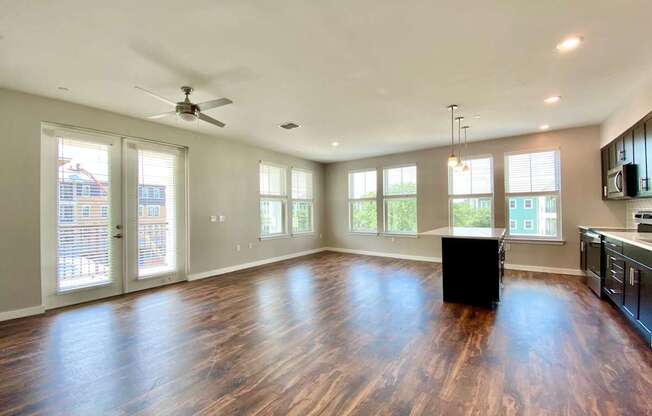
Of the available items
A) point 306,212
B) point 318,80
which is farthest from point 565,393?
point 306,212

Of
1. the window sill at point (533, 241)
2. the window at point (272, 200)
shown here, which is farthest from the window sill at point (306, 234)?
the window sill at point (533, 241)

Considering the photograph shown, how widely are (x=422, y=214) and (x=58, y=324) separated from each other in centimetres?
668

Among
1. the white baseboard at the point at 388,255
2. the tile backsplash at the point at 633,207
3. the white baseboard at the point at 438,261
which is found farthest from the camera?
the white baseboard at the point at 388,255

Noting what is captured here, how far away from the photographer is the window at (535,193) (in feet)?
18.2

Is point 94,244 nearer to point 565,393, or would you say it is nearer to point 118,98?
point 118,98

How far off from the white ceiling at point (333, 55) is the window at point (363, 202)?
3642 mm

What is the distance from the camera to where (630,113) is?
3.78 meters

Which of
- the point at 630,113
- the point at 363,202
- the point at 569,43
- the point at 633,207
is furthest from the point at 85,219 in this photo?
the point at 633,207

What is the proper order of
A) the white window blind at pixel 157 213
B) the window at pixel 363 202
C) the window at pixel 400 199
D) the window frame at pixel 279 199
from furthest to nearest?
the window at pixel 363 202 < the window at pixel 400 199 < the window frame at pixel 279 199 < the white window blind at pixel 157 213

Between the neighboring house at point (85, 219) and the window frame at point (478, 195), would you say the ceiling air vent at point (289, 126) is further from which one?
the window frame at point (478, 195)

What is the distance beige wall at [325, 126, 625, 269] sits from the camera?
5.18 m

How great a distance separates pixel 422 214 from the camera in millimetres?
7047

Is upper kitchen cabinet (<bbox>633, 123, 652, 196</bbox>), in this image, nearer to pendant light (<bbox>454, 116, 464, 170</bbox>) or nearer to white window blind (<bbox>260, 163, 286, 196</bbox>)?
pendant light (<bbox>454, 116, 464, 170</bbox>)

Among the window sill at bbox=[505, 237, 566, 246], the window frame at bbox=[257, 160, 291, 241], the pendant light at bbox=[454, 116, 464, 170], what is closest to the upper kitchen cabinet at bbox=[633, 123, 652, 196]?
the pendant light at bbox=[454, 116, 464, 170]
